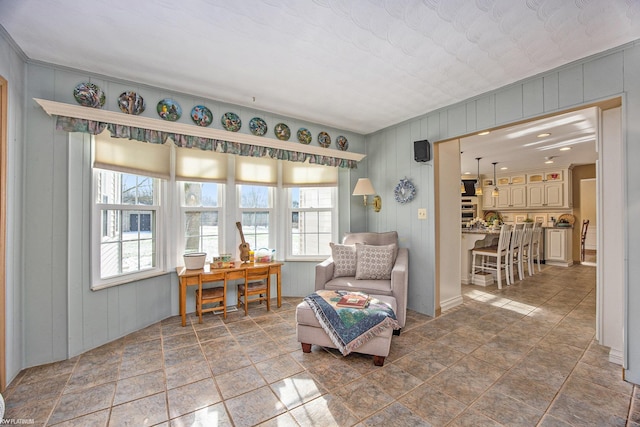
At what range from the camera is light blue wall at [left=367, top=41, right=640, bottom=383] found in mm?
1962

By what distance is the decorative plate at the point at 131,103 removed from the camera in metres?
2.60

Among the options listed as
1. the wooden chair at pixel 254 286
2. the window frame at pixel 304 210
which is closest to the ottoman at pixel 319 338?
the wooden chair at pixel 254 286

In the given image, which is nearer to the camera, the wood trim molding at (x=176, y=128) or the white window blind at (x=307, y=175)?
the wood trim molding at (x=176, y=128)

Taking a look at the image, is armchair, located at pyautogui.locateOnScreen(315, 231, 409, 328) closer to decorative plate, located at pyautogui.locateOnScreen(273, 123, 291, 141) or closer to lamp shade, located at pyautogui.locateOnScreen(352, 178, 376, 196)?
lamp shade, located at pyautogui.locateOnScreen(352, 178, 376, 196)

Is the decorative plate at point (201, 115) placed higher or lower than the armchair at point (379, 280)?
higher

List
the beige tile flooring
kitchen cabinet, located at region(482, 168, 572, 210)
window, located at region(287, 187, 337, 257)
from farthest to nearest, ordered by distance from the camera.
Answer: kitchen cabinet, located at region(482, 168, 572, 210) < window, located at region(287, 187, 337, 257) < the beige tile flooring

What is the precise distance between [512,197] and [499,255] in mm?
3885

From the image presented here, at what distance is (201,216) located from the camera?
3387 mm

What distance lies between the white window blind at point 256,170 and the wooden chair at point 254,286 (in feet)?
3.91

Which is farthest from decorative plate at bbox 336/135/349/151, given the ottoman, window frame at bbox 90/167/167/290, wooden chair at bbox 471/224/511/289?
wooden chair at bbox 471/224/511/289

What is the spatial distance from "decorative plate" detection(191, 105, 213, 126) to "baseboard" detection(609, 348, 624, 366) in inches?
172

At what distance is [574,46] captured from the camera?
2.04 m

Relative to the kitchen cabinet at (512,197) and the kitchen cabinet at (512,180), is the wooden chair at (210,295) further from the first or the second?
the kitchen cabinet at (512,180)

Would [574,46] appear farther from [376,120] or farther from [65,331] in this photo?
[65,331]
